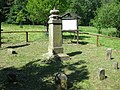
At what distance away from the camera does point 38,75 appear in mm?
10898

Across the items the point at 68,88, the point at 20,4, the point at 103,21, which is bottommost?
the point at 68,88

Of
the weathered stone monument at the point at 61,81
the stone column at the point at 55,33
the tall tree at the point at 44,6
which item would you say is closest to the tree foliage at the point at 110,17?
the tall tree at the point at 44,6

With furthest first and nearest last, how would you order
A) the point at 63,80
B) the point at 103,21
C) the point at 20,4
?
the point at 20,4 < the point at 103,21 < the point at 63,80

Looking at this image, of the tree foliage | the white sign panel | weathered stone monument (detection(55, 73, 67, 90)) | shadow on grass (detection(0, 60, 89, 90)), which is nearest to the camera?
weathered stone monument (detection(55, 73, 67, 90))

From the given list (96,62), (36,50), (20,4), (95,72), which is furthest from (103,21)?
(20,4)

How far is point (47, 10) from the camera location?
24.9 metres

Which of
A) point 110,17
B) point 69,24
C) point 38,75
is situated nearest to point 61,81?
point 38,75

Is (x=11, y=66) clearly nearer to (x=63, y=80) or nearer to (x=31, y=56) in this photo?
(x=31, y=56)

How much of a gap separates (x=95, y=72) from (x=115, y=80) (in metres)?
1.19

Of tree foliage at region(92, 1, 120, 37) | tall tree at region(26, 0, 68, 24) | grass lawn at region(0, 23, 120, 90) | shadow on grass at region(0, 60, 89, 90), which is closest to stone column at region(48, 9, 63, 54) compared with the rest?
grass lawn at region(0, 23, 120, 90)

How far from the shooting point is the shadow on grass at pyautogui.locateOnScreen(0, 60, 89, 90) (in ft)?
31.2

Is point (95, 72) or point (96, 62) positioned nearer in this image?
point (95, 72)

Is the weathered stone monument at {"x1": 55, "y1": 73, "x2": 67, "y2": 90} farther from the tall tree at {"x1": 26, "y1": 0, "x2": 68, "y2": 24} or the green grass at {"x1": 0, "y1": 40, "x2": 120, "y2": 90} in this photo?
the tall tree at {"x1": 26, "y1": 0, "x2": 68, "y2": 24}

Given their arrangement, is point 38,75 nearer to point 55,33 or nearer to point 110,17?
point 55,33
